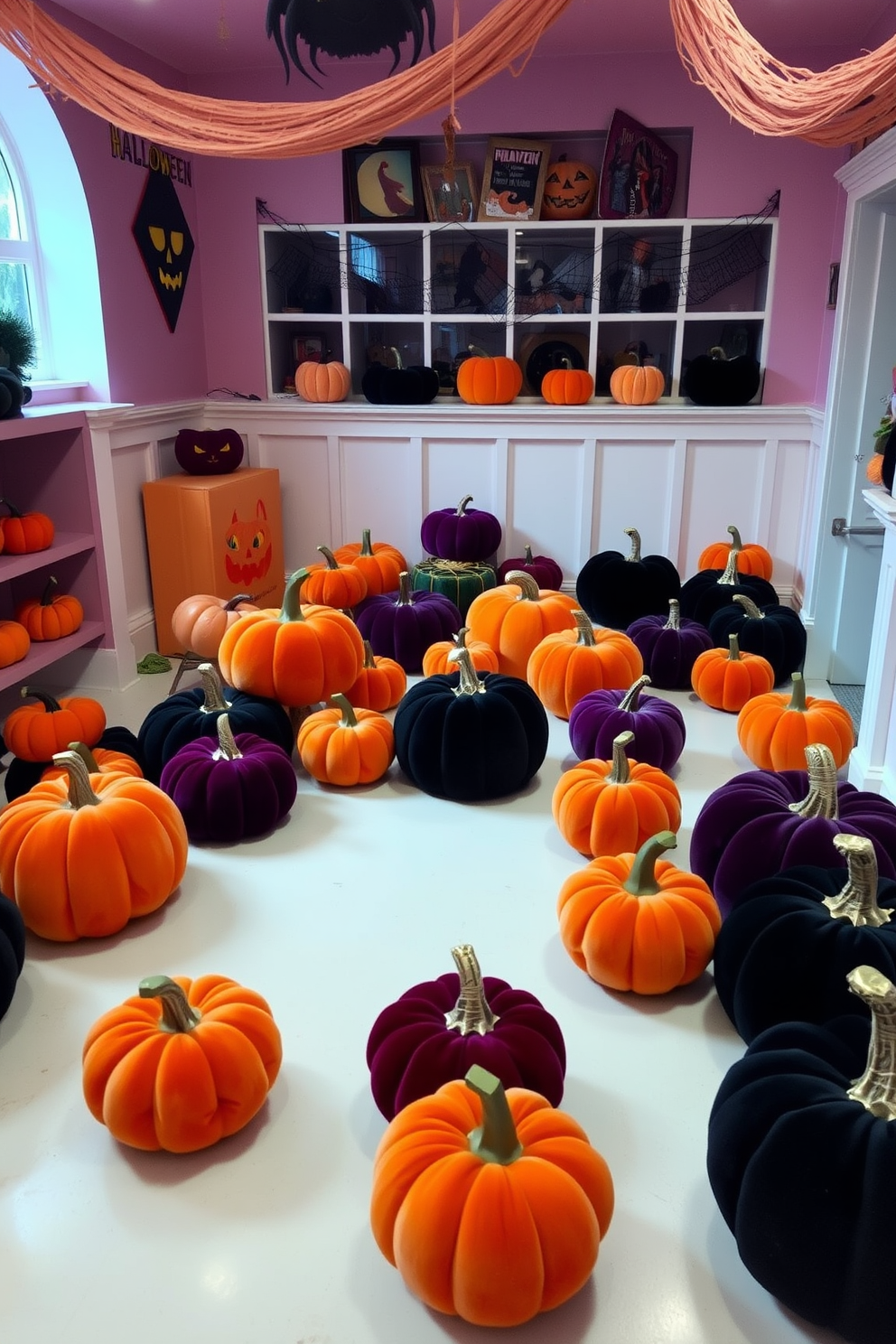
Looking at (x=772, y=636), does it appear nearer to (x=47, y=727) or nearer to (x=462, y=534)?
(x=462, y=534)

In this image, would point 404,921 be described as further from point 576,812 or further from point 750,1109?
point 750,1109

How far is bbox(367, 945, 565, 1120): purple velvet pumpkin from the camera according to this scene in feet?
4.56

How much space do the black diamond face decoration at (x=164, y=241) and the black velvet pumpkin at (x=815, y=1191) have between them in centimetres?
422

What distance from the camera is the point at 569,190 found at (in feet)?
15.0

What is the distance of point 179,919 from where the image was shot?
2.09 meters

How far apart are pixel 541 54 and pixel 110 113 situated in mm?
2613

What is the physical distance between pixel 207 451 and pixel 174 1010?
3400mm

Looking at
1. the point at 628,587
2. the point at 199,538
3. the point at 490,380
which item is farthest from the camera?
the point at 490,380

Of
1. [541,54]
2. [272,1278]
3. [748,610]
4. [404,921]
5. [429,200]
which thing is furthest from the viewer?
[429,200]

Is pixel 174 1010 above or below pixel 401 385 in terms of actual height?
below

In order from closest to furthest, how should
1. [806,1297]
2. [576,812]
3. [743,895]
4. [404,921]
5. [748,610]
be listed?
[806,1297]
[743,895]
[404,921]
[576,812]
[748,610]

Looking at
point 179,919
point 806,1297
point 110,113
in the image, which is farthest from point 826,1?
point 806,1297

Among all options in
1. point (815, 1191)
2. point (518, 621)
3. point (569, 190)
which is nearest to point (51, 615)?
point (518, 621)

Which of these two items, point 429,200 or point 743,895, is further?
point 429,200
